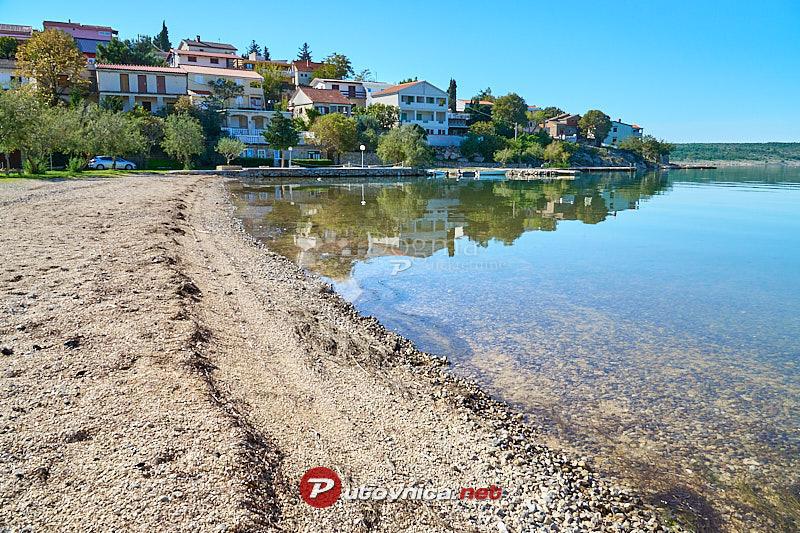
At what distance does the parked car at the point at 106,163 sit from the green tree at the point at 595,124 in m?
104

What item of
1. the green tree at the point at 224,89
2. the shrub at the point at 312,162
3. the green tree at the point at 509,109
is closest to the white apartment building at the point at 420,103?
the green tree at the point at 509,109

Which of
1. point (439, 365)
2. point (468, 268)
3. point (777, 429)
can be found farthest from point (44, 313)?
point (468, 268)

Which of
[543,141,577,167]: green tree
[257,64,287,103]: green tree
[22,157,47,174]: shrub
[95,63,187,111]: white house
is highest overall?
[257,64,287,103]: green tree

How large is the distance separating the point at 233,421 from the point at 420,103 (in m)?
92.4

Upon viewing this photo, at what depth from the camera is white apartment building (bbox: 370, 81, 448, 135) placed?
301 ft

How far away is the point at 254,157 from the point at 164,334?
63715 millimetres

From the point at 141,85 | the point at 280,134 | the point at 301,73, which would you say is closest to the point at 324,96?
the point at 280,134

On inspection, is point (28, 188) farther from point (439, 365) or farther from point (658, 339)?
point (658, 339)

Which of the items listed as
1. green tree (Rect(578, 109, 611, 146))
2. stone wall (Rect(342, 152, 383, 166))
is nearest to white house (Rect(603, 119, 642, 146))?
green tree (Rect(578, 109, 611, 146))

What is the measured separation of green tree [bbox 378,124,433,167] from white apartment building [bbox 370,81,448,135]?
16.6m

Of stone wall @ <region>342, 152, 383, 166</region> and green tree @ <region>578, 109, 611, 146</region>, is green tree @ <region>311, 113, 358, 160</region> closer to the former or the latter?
stone wall @ <region>342, 152, 383, 166</region>

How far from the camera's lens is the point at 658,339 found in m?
11.9

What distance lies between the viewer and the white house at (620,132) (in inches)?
5861

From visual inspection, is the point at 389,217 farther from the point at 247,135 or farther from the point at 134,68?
the point at 134,68
